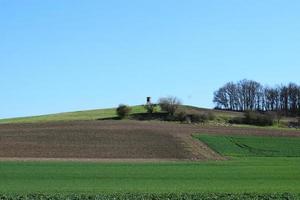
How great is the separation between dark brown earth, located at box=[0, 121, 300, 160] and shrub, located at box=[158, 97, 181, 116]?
25059 mm

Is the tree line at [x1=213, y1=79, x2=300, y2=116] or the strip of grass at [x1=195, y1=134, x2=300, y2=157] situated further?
the tree line at [x1=213, y1=79, x2=300, y2=116]

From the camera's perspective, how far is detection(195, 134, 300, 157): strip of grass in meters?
69.4

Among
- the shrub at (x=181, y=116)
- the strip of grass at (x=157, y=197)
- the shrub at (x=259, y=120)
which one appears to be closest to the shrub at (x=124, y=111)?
the shrub at (x=181, y=116)

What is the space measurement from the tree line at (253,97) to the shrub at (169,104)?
142ft

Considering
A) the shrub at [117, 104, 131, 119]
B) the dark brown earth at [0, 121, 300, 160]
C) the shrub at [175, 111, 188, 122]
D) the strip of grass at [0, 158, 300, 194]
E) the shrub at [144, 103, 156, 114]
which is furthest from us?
the shrub at [144, 103, 156, 114]

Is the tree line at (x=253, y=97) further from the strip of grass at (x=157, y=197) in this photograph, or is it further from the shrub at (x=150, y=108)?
the strip of grass at (x=157, y=197)

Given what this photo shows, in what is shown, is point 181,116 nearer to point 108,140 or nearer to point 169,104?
point 169,104

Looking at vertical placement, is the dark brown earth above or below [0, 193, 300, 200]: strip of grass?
above

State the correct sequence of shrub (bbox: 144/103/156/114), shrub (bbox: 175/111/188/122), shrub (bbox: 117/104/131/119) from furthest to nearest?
shrub (bbox: 144/103/156/114)
shrub (bbox: 117/104/131/119)
shrub (bbox: 175/111/188/122)

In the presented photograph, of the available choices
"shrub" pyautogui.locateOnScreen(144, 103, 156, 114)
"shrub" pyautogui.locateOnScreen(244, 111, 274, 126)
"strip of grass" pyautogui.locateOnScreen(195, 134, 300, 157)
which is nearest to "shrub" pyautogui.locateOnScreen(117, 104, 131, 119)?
"shrub" pyautogui.locateOnScreen(144, 103, 156, 114)

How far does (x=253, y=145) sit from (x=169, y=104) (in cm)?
4216

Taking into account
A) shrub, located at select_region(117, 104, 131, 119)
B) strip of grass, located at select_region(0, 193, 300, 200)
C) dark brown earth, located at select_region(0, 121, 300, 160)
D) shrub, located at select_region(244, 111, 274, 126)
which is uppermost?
shrub, located at select_region(117, 104, 131, 119)

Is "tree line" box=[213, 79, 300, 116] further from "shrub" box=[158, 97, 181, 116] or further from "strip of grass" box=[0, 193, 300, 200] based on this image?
"strip of grass" box=[0, 193, 300, 200]

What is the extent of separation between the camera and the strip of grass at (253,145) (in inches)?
2734
